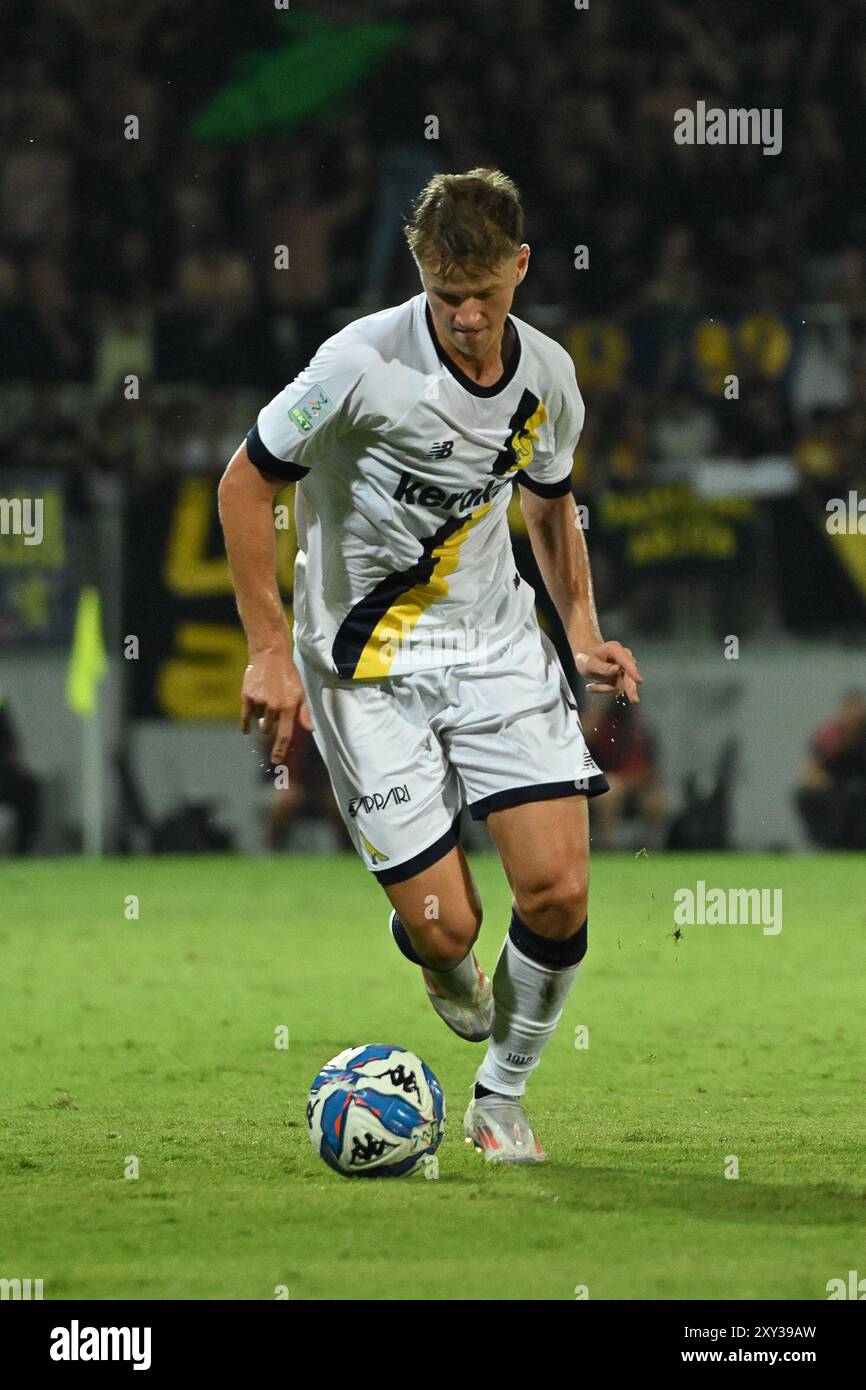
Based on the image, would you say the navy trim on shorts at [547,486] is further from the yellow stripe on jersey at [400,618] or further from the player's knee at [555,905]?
the player's knee at [555,905]

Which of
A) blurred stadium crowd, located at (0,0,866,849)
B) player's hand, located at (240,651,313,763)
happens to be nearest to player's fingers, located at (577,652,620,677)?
Result: player's hand, located at (240,651,313,763)

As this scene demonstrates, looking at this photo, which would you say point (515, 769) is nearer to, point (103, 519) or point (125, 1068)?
point (125, 1068)

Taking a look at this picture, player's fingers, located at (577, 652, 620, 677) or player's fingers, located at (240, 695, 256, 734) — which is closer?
player's fingers, located at (240, 695, 256, 734)

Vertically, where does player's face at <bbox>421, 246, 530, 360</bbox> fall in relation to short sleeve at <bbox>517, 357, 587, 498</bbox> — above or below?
above

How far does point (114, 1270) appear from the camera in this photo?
3373 mm

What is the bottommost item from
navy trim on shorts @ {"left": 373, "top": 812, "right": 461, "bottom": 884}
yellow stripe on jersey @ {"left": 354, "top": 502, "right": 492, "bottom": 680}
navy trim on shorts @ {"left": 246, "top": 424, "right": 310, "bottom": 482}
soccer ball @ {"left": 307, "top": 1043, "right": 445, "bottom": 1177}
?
soccer ball @ {"left": 307, "top": 1043, "right": 445, "bottom": 1177}

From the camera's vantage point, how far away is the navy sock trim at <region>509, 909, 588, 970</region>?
4367 millimetres

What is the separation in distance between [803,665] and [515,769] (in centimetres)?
806

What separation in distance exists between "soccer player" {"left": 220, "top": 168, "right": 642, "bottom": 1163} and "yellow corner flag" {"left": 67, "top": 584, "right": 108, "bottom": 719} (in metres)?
7.69

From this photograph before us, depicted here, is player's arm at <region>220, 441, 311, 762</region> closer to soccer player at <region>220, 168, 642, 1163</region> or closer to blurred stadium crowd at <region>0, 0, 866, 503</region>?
soccer player at <region>220, 168, 642, 1163</region>

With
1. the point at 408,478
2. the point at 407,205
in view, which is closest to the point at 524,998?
the point at 408,478

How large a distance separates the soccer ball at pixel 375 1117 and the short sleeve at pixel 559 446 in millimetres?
1382

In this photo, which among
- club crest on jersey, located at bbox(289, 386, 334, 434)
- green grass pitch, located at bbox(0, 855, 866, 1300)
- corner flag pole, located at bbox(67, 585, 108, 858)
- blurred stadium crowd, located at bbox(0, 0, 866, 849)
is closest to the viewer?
green grass pitch, located at bbox(0, 855, 866, 1300)

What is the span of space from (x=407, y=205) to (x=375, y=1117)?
12.8 meters
